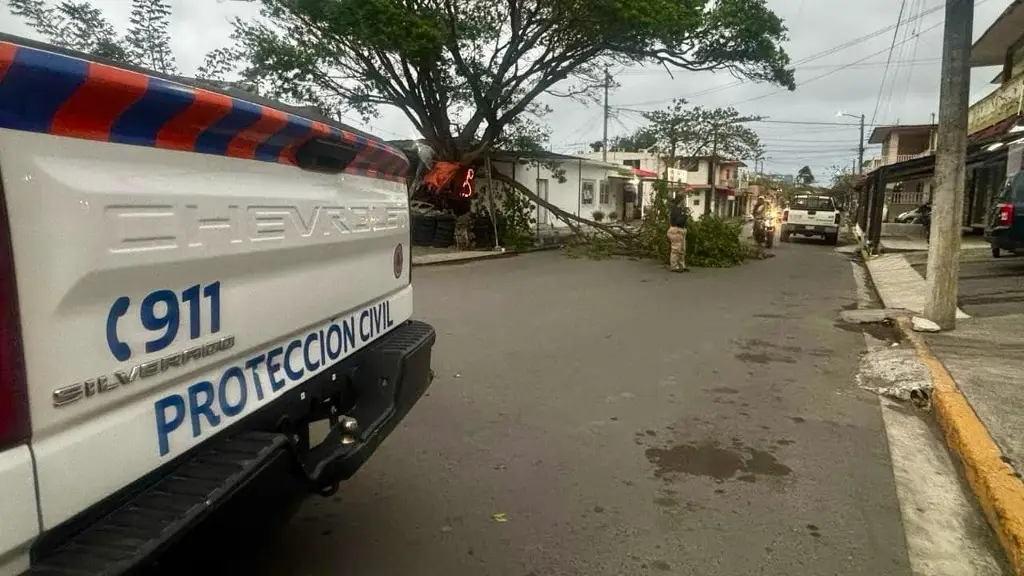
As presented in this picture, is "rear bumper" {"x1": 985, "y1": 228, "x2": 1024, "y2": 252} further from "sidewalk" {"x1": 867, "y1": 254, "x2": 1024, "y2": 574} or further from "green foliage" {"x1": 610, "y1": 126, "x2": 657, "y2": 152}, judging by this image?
"green foliage" {"x1": 610, "y1": 126, "x2": 657, "y2": 152}

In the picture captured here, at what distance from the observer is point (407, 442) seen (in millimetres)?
4215

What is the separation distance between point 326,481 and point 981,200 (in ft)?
98.6

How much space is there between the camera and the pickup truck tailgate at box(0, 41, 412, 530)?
4.35 feet

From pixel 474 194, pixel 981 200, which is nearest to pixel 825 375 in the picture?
pixel 474 194

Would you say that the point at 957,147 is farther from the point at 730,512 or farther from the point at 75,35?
the point at 75,35

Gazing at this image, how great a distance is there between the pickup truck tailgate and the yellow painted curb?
10.2 feet

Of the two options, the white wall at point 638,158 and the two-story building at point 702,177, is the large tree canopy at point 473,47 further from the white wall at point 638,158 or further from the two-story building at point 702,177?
the white wall at point 638,158

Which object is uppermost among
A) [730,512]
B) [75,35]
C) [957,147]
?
[75,35]

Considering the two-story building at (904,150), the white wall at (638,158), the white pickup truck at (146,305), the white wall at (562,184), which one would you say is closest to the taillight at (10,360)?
the white pickup truck at (146,305)

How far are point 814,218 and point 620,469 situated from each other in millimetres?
24974

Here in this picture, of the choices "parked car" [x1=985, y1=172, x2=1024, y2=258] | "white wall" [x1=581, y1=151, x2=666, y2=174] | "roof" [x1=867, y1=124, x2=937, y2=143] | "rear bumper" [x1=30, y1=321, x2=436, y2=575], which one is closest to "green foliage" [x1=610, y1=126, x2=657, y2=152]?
"white wall" [x1=581, y1=151, x2=666, y2=174]

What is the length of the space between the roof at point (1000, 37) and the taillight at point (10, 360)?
20.4m

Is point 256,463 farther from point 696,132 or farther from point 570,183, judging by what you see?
point 696,132

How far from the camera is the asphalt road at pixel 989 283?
28.6 ft
